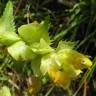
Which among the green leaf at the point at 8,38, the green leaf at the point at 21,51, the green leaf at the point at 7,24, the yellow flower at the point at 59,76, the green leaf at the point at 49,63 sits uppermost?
the green leaf at the point at 7,24

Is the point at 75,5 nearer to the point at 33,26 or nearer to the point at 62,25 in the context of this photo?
the point at 62,25

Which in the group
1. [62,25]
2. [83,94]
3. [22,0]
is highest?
[22,0]

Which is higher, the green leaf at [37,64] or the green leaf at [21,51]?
the green leaf at [21,51]

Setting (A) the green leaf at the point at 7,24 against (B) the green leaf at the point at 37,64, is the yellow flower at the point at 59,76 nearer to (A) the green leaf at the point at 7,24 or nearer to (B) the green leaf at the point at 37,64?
(B) the green leaf at the point at 37,64

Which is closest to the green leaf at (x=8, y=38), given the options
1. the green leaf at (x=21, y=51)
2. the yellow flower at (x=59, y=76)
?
the green leaf at (x=21, y=51)

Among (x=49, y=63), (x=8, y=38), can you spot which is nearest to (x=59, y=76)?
(x=49, y=63)

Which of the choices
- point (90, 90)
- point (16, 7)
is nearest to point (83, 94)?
point (90, 90)

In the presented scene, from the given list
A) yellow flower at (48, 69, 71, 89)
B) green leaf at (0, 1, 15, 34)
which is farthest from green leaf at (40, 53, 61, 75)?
green leaf at (0, 1, 15, 34)

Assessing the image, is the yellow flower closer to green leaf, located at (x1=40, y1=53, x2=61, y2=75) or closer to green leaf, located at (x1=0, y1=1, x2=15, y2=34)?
green leaf, located at (x1=40, y1=53, x2=61, y2=75)
